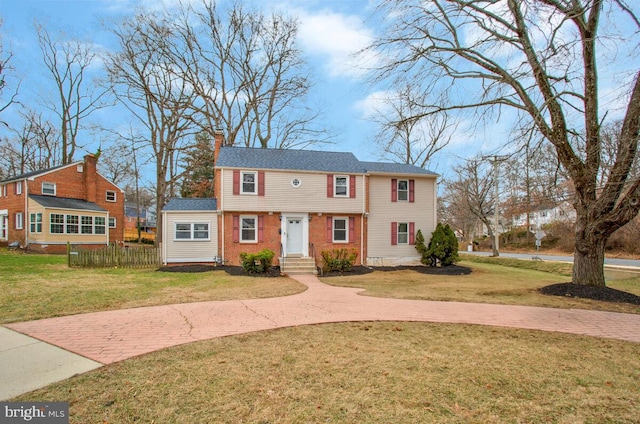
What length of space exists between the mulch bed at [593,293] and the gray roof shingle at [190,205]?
14.0m

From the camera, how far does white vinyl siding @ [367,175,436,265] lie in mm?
18016

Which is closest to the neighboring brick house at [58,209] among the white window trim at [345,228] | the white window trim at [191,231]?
the white window trim at [191,231]

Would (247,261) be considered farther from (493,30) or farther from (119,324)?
(493,30)

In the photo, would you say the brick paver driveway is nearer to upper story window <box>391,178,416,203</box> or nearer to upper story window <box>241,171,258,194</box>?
upper story window <box>241,171,258,194</box>

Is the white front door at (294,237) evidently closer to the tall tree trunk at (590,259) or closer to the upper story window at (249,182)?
the upper story window at (249,182)

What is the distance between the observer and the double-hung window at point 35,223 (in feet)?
72.9

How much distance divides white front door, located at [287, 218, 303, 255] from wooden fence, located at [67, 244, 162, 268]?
621 cm

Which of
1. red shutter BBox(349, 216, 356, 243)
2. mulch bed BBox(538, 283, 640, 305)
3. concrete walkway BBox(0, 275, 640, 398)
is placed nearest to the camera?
concrete walkway BBox(0, 275, 640, 398)

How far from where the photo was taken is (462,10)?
374 inches

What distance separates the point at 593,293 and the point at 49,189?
31.4 metres

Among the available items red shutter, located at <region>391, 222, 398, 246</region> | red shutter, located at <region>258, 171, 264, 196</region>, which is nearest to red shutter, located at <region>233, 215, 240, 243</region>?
red shutter, located at <region>258, 171, 264, 196</region>

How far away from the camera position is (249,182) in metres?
16.6

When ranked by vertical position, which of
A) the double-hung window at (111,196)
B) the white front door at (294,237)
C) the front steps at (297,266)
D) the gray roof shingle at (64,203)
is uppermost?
the double-hung window at (111,196)

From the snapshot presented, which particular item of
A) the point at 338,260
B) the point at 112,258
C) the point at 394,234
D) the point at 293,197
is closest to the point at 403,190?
the point at 394,234
